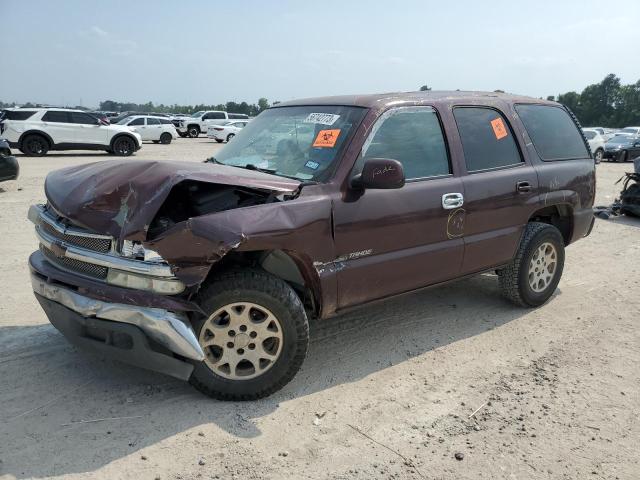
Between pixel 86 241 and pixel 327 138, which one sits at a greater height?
pixel 327 138

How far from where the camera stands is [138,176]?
10.2ft

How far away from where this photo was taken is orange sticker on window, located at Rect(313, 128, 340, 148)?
12.2ft

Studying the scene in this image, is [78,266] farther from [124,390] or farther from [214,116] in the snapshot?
[214,116]

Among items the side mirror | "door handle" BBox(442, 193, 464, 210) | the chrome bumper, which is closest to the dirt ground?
the chrome bumper

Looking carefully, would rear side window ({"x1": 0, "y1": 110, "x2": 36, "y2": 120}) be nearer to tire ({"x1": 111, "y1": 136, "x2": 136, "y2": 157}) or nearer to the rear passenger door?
tire ({"x1": 111, "y1": 136, "x2": 136, "y2": 157})

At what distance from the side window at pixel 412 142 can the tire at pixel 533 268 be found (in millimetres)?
1248

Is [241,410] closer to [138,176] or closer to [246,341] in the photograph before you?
[246,341]

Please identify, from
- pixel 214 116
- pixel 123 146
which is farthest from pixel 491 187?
pixel 214 116

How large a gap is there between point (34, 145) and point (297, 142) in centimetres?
1746

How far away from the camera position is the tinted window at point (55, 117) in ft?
60.4

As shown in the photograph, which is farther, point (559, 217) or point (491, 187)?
point (559, 217)

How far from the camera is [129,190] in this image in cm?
303

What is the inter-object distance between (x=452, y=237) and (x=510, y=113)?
1.46 metres

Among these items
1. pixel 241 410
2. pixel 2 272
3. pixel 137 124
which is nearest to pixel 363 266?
pixel 241 410
